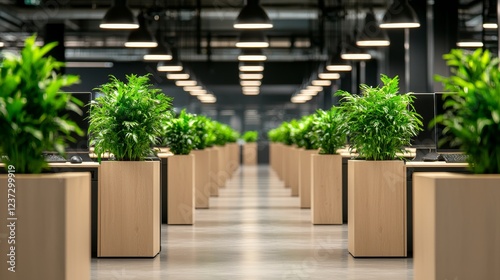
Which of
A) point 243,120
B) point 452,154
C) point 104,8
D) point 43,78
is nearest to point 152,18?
point 104,8

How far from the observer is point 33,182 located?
4691mm

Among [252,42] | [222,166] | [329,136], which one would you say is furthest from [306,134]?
[222,166]

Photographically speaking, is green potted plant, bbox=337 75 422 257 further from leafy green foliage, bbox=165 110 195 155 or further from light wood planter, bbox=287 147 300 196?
light wood planter, bbox=287 147 300 196

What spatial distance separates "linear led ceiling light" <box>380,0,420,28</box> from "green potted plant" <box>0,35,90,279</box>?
7.15 meters

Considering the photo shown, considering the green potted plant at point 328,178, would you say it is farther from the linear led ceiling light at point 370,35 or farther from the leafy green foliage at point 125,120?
the leafy green foliage at point 125,120

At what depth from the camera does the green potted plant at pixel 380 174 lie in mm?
8211

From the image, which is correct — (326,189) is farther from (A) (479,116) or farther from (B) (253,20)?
(A) (479,116)

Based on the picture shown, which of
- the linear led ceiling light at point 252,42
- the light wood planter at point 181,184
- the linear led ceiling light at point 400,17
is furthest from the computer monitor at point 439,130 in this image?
the linear led ceiling light at point 252,42

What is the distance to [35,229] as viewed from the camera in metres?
4.71

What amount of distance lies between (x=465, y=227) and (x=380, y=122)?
3348mm

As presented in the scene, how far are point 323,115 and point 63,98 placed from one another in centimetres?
742

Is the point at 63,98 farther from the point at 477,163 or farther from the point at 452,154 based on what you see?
the point at 452,154

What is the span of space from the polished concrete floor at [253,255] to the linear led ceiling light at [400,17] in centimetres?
259

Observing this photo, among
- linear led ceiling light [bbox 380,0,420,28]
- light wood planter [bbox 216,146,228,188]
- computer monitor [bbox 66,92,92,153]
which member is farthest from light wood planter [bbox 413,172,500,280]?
light wood planter [bbox 216,146,228,188]
